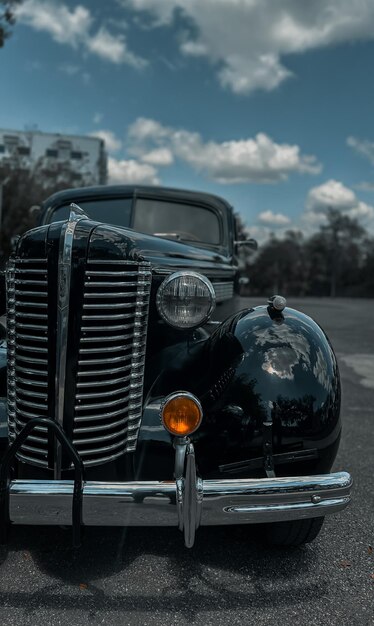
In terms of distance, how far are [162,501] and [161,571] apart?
63cm

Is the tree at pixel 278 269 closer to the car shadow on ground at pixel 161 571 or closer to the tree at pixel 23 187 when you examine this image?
the tree at pixel 23 187

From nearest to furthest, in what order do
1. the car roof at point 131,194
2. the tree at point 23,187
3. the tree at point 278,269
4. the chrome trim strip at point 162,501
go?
the chrome trim strip at point 162,501, the car roof at point 131,194, the tree at point 23,187, the tree at point 278,269

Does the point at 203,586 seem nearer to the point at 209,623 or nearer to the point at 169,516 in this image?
the point at 209,623

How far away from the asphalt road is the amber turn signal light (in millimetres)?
706

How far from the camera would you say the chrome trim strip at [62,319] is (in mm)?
1989

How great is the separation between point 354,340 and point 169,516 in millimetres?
11205

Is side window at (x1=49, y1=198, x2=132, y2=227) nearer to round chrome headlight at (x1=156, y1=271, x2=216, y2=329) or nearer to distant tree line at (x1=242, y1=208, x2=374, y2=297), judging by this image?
round chrome headlight at (x1=156, y1=271, x2=216, y2=329)

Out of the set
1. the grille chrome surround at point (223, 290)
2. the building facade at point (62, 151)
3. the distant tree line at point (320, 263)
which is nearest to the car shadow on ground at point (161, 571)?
the grille chrome surround at point (223, 290)

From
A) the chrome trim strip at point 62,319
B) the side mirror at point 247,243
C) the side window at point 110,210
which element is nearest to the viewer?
the chrome trim strip at point 62,319

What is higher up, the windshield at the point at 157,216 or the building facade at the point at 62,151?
the building facade at the point at 62,151

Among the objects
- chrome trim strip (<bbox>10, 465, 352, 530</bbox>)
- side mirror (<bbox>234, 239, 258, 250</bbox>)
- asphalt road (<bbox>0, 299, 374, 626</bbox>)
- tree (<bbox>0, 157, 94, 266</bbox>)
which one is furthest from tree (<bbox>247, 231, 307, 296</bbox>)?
chrome trim strip (<bbox>10, 465, 352, 530</bbox>)

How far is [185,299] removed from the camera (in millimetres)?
2359

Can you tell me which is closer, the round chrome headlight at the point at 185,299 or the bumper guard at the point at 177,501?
the bumper guard at the point at 177,501

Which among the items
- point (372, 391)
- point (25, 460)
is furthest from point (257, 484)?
point (372, 391)
